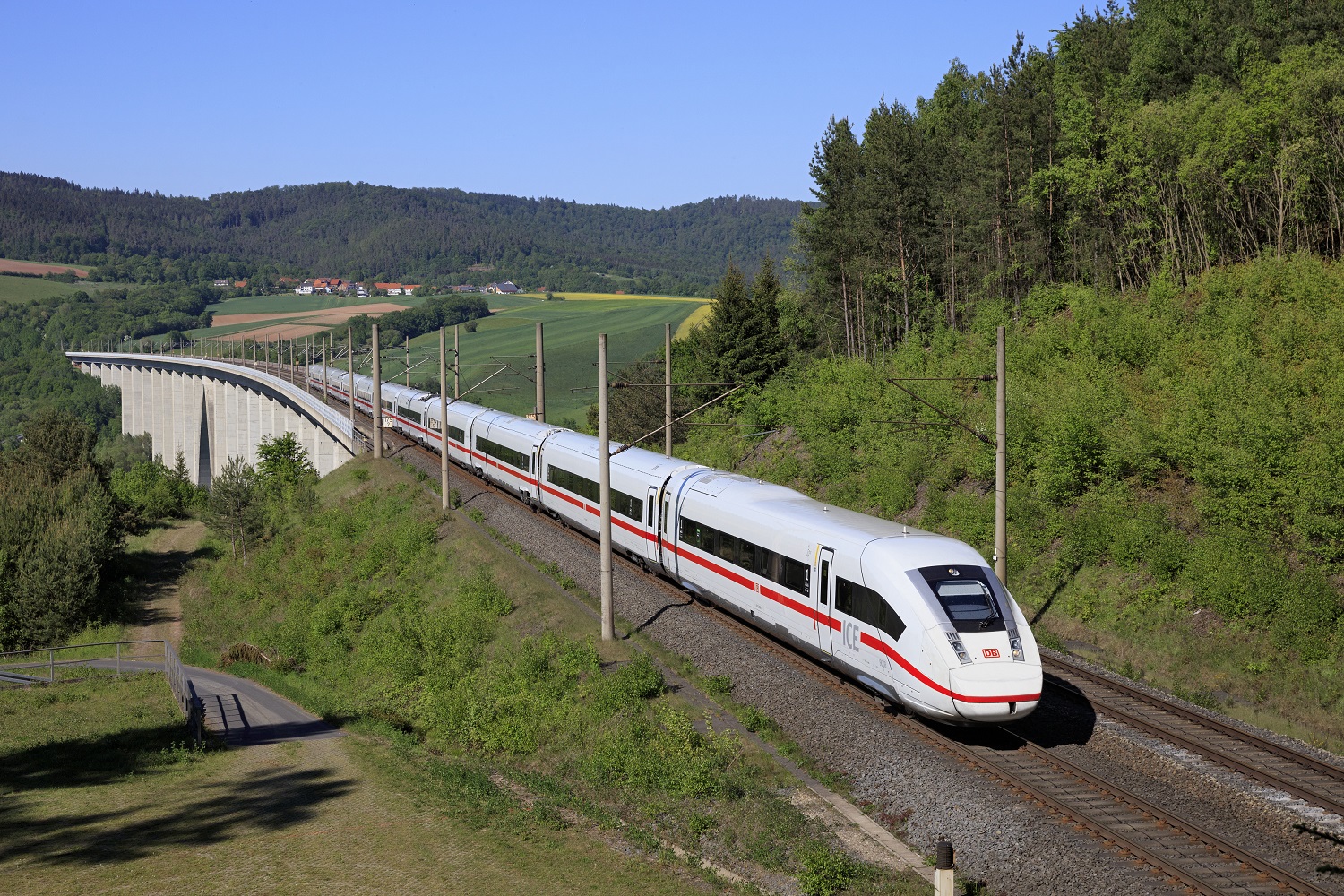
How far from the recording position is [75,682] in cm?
3338

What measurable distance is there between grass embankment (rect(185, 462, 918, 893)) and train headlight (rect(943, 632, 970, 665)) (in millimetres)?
3386

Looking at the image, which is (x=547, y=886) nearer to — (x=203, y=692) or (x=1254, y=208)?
(x=203, y=692)

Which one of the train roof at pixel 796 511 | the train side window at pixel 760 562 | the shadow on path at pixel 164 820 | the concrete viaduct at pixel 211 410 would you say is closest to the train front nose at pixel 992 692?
the train roof at pixel 796 511

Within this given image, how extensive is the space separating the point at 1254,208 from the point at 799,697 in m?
33.8

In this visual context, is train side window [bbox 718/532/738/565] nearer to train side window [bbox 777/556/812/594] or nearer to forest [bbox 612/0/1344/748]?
train side window [bbox 777/556/812/594]

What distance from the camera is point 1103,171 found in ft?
146

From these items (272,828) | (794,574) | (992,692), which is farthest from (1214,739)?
(272,828)

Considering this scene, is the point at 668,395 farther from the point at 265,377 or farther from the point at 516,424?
the point at 265,377

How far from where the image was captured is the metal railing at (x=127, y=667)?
25345mm

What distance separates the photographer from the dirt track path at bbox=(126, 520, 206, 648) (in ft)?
174

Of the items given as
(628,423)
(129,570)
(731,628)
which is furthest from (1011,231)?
(129,570)

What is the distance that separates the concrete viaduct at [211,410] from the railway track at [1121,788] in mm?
59219

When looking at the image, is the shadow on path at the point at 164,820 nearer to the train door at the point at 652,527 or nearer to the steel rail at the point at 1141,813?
the steel rail at the point at 1141,813

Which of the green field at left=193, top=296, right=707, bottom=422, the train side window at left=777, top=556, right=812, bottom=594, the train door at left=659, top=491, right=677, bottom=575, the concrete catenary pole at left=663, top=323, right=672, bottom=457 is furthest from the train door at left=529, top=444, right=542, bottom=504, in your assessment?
the green field at left=193, top=296, right=707, bottom=422
